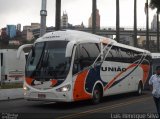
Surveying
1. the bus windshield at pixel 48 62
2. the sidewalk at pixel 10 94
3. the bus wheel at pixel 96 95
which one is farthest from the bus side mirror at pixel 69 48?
the sidewalk at pixel 10 94

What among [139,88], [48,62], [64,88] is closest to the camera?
[64,88]

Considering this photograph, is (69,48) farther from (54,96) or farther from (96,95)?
(96,95)

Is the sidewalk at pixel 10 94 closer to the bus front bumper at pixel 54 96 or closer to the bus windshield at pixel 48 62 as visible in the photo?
the bus windshield at pixel 48 62

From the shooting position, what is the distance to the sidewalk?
25302 mm

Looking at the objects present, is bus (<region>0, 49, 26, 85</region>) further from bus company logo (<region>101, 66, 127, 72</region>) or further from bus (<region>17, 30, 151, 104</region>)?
bus (<region>17, 30, 151, 104</region>)

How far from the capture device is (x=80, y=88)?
2005 cm

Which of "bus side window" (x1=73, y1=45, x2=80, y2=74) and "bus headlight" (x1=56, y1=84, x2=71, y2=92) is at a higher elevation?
"bus side window" (x1=73, y1=45, x2=80, y2=74)

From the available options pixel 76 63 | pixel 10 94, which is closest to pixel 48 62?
pixel 76 63

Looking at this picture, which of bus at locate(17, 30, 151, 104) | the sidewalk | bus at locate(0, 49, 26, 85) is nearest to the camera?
bus at locate(17, 30, 151, 104)

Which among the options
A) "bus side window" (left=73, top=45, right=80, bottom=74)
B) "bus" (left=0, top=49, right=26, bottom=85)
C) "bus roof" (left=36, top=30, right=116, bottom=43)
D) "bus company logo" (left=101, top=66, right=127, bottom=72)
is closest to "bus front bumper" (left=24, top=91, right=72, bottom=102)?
"bus side window" (left=73, top=45, right=80, bottom=74)

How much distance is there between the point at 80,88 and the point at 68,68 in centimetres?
130

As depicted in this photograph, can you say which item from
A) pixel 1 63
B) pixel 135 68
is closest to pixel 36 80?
pixel 135 68

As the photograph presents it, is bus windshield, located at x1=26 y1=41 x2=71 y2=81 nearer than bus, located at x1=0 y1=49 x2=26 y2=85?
Yes

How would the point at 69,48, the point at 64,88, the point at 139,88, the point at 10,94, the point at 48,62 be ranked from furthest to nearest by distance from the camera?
1. the point at 139,88
2. the point at 10,94
3. the point at 48,62
4. the point at 64,88
5. the point at 69,48
